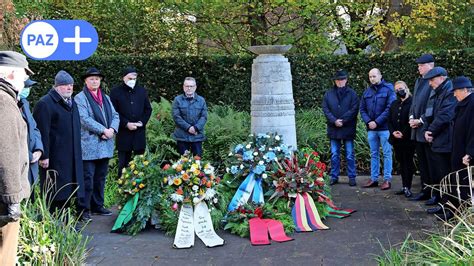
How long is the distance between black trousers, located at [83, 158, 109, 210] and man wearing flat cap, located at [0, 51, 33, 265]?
118 inches

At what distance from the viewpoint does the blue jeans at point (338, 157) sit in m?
9.13

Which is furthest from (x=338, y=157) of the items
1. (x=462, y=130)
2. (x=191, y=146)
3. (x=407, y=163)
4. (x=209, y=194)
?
(x=209, y=194)

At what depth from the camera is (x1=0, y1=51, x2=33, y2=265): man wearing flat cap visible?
3809 millimetres

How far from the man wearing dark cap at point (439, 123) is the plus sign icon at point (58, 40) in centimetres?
444

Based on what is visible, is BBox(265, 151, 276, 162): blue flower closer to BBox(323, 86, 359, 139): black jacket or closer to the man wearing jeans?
BBox(323, 86, 359, 139): black jacket

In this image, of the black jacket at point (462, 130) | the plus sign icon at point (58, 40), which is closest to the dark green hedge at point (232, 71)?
the plus sign icon at point (58, 40)

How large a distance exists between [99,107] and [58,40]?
99 cm

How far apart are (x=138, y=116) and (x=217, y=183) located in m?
2.04

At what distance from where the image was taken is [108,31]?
48.8ft

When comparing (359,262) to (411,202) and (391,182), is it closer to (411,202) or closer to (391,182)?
(411,202)

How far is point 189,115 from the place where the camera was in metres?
8.53

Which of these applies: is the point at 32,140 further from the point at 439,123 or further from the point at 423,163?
the point at 423,163

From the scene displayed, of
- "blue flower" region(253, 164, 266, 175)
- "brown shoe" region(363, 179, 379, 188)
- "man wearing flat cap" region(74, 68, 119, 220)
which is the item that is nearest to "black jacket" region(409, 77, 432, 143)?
"brown shoe" region(363, 179, 379, 188)

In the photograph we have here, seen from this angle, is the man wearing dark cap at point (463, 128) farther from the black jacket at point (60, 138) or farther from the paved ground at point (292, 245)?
the black jacket at point (60, 138)
